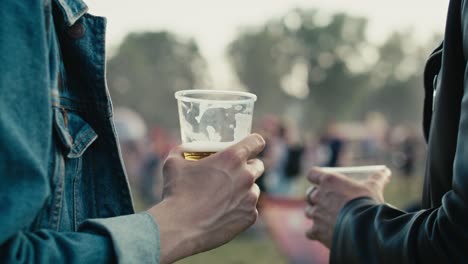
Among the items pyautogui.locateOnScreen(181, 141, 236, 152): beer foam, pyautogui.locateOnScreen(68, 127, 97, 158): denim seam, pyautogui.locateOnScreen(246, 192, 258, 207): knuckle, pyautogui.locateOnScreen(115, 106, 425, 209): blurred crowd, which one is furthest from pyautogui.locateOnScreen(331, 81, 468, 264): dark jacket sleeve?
pyautogui.locateOnScreen(115, 106, 425, 209): blurred crowd

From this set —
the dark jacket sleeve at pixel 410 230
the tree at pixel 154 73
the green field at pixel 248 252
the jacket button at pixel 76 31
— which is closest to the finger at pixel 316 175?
the dark jacket sleeve at pixel 410 230

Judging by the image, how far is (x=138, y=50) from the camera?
64.6 m

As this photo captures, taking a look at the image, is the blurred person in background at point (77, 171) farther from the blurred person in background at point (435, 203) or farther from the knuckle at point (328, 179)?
the knuckle at point (328, 179)

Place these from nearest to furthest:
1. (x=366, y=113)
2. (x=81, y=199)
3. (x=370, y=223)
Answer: (x=81, y=199), (x=370, y=223), (x=366, y=113)

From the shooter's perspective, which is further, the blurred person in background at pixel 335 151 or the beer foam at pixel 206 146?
the blurred person in background at pixel 335 151

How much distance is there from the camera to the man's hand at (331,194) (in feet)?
6.61

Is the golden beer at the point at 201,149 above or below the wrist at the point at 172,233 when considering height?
above

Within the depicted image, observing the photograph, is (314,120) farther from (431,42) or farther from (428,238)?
(428,238)

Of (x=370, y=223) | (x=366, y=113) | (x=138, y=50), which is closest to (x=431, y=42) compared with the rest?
(x=366, y=113)

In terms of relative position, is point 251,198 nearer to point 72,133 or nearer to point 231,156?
point 231,156

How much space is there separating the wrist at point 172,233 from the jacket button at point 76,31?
19.1 inches

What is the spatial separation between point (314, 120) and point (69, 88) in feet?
205

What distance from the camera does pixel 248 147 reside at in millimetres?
1426

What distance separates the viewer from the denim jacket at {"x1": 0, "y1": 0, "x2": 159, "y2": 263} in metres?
1.06
